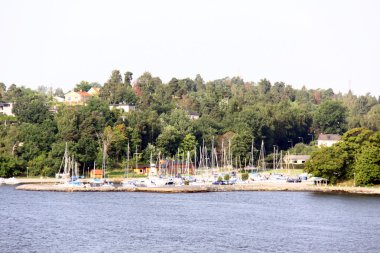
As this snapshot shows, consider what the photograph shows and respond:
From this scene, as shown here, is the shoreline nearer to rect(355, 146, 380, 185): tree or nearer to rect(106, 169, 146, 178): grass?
rect(355, 146, 380, 185): tree

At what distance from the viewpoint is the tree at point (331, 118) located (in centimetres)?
12600

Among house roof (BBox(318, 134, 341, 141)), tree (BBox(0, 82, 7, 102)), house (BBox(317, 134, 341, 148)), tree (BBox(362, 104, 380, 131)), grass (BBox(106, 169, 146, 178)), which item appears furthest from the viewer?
tree (BBox(0, 82, 7, 102))

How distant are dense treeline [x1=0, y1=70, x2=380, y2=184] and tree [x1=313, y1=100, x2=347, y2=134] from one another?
162mm

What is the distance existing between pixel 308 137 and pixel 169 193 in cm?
5336

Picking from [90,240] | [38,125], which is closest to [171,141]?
[38,125]

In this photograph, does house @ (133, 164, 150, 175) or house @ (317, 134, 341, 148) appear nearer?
house @ (133, 164, 150, 175)

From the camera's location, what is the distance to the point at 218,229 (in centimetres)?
5238

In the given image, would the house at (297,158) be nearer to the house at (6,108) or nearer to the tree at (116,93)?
the tree at (116,93)

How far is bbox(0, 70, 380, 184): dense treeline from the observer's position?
93.7 meters

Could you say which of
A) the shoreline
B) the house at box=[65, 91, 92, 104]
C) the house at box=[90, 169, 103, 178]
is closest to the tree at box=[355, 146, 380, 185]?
the shoreline

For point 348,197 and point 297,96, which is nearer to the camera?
point 348,197

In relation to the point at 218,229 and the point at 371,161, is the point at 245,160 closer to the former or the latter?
the point at 371,161

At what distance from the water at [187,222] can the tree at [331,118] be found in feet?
166

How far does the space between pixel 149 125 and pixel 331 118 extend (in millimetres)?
35762
